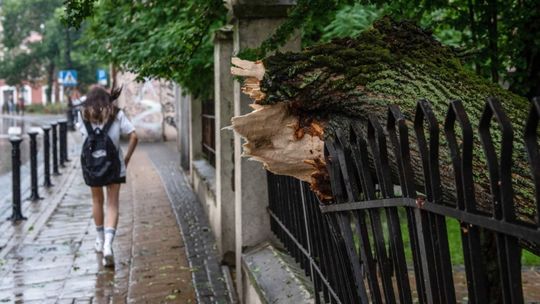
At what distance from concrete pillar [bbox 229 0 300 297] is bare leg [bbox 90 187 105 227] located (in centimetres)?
207

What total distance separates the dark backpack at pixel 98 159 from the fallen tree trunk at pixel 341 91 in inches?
174

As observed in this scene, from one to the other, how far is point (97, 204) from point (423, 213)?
575cm

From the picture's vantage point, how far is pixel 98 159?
693cm

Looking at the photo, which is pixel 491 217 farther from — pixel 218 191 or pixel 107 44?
pixel 107 44

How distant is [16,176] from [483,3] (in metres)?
6.91

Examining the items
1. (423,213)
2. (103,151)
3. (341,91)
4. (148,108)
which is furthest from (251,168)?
(148,108)

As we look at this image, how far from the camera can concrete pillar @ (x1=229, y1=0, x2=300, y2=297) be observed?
529 cm

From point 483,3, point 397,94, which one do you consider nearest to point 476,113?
point 397,94

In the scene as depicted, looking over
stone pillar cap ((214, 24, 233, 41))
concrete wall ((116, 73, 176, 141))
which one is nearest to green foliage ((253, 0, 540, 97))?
stone pillar cap ((214, 24, 233, 41))

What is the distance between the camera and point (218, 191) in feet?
22.3

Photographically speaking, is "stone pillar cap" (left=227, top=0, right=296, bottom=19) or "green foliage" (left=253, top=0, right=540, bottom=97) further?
"stone pillar cap" (left=227, top=0, right=296, bottom=19)

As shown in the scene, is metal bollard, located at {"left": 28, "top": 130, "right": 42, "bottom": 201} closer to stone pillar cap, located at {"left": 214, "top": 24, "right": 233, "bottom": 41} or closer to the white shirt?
the white shirt

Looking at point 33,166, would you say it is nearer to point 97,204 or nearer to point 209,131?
point 209,131

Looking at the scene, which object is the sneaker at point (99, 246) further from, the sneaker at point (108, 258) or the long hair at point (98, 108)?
the long hair at point (98, 108)
